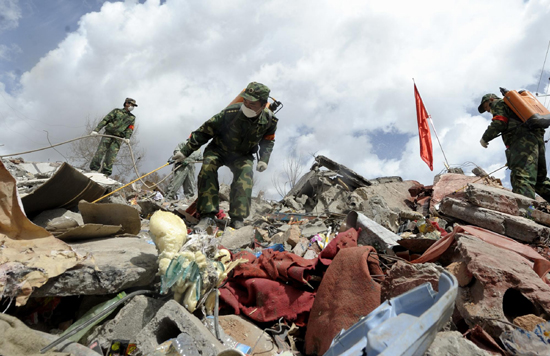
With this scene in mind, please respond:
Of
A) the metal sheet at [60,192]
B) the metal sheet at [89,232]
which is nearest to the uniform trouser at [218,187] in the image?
the metal sheet at [60,192]

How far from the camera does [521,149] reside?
489 centimetres

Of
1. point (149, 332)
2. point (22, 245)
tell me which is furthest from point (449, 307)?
point (22, 245)

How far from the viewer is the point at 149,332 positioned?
147 cm

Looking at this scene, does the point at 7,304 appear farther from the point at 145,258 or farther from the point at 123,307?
the point at 145,258

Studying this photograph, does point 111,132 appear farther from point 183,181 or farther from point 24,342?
point 24,342

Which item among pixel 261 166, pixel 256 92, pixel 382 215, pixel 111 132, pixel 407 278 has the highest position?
pixel 111 132

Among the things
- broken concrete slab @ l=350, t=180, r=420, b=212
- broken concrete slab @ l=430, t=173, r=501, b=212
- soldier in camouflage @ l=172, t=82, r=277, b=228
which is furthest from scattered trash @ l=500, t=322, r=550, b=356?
broken concrete slab @ l=350, t=180, r=420, b=212

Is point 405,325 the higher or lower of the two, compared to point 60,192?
lower

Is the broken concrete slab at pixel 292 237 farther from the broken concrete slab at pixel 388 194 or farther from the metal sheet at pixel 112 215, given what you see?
the broken concrete slab at pixel 388 194

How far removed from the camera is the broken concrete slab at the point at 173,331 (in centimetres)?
141

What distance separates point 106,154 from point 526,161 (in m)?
8.84

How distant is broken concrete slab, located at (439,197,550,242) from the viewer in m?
3.33

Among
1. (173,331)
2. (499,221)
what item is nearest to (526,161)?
(499,221)

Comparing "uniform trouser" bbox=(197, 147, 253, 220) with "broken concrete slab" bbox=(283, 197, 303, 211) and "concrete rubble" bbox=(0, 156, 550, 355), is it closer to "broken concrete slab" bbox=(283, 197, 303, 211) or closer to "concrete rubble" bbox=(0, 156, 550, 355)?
"concrete rubble" bbox=(0, 156, 550, 355)
